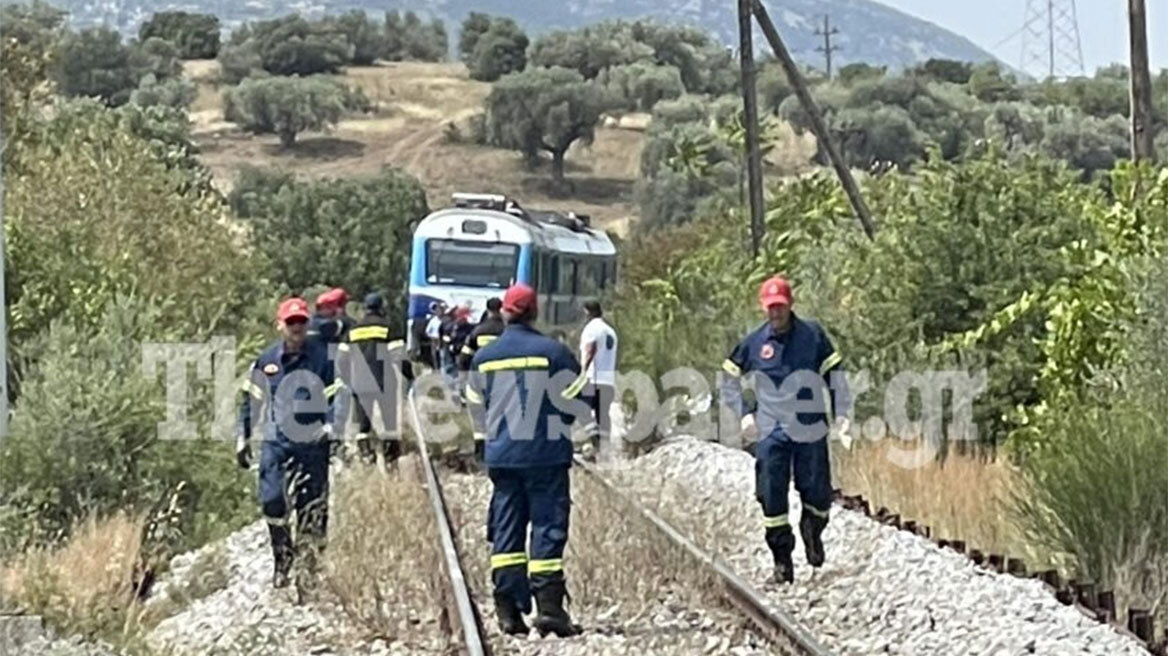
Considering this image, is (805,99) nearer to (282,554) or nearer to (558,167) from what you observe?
(282,554)

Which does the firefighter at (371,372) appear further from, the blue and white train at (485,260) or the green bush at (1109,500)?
the blue and white train at (485,260)

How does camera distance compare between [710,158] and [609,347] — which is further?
[710,158]

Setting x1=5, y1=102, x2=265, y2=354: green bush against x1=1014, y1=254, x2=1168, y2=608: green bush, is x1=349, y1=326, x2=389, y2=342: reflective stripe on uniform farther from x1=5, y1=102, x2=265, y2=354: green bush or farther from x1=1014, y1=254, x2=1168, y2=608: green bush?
x1=1014, y1=254, x2=1168, y2=608: green bush

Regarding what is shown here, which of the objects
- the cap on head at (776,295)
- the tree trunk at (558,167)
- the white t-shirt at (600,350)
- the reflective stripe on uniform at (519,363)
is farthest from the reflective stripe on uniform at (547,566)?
the tree trunk at (558,167)

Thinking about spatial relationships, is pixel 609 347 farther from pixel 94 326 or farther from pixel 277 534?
pixel 277 534

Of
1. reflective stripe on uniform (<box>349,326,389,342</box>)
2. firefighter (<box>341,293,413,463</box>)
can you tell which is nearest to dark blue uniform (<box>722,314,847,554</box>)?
firefighter (<box>341,293,413,463</box>)

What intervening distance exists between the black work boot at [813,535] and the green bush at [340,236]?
5547 centimetres

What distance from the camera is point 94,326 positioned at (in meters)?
22.9

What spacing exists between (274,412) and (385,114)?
14096 cm

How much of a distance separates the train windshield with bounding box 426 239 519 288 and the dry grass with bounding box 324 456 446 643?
1936 centimetres

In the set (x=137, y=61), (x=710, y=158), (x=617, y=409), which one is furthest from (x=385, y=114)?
(x=617, y=409)

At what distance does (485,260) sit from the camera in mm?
37812

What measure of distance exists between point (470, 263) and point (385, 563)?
2416cm

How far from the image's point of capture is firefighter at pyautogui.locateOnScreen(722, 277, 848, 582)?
13539 millimetres
